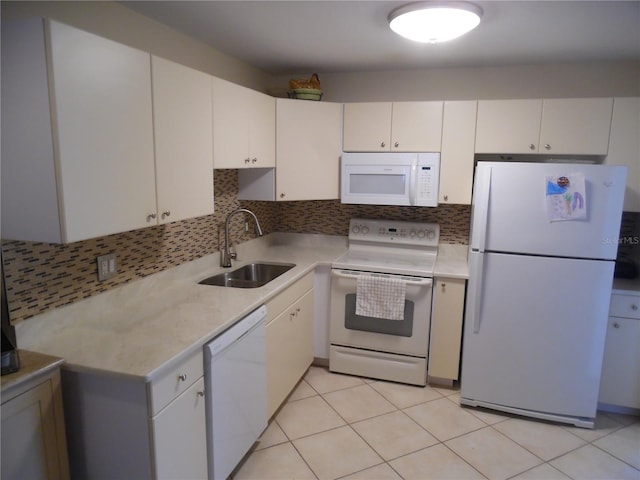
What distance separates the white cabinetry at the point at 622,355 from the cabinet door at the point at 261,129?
239 centimetres

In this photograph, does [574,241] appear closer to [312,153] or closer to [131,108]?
[312,153]

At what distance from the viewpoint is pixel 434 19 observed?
1.92 m

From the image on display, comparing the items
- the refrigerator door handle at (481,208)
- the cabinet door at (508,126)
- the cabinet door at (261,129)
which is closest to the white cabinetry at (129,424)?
the cabinet door at (261,129)

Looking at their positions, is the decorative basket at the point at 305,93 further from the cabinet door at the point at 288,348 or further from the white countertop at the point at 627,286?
the white countertop at the point at 627,286

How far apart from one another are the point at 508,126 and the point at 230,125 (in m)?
1.84

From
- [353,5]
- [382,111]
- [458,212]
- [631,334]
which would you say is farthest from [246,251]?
[631,334]

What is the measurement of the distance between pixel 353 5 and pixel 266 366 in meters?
1.89

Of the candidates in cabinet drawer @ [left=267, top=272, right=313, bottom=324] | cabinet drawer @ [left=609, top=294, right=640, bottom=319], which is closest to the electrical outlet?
cabinet drawer @ [left=267, top=272, right=313, bottom=324]

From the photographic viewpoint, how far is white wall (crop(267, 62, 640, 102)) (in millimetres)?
2895

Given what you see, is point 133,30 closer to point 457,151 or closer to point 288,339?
point 288,339

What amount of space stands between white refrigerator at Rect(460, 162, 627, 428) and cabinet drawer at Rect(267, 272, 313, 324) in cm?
109

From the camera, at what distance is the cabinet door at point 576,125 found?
8.75ft

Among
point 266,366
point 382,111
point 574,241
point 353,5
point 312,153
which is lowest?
point 266,366

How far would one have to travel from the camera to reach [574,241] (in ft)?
7.91
